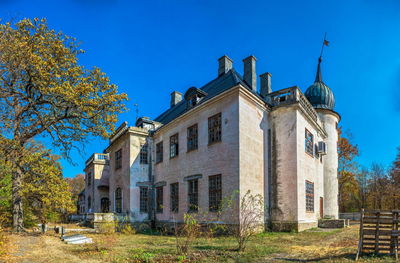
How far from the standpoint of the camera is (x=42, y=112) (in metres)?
15.9

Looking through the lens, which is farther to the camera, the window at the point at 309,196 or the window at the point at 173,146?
the window at the point at 173,146

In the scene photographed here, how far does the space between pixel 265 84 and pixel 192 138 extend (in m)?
6.68

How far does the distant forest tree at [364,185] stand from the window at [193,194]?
25.3 m

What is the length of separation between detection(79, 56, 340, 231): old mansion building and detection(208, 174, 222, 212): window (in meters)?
0.06

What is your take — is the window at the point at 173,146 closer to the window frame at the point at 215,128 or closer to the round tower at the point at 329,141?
the window frame at the point at 215,128

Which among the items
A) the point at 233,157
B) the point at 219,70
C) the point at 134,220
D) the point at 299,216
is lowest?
the point at 134,220

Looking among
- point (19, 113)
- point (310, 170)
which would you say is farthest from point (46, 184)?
point (310, 170)

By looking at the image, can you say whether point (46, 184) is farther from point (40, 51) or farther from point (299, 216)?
point (299, 216)

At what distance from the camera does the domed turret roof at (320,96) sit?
82.1 feet

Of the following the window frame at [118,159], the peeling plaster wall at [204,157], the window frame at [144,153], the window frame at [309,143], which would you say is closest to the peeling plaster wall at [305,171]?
the window frame at [309,143]

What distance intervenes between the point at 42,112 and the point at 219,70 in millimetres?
13063

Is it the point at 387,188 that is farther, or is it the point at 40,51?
the point at 387,188

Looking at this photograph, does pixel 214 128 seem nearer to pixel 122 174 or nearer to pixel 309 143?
pixel 309 143

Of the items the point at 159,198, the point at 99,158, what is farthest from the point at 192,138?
the point at 99,158
